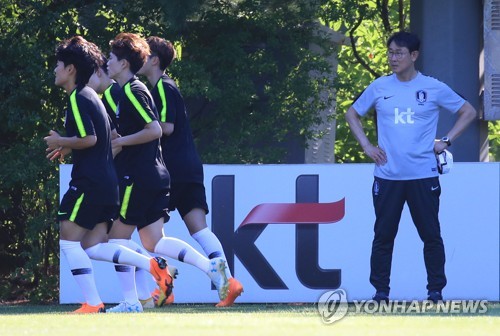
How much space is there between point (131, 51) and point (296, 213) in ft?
8.22

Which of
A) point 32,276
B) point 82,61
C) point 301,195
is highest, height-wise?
point 82,61

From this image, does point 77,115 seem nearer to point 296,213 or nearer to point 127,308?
point 127,308

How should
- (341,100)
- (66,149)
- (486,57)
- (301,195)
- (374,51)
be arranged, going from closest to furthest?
(66,149)
(301,195)
(486,57)
(341,100)
(374,51)

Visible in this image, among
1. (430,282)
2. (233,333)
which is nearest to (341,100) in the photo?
(430,282)

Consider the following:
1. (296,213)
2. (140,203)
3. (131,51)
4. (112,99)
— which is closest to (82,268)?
(140,203)

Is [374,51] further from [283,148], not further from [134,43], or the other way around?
[134,43]

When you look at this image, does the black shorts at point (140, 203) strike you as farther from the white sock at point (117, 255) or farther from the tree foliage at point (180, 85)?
the tree foliage at point (180, 85)

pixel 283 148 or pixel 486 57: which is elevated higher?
pixel 486 57

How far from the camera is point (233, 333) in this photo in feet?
22.9

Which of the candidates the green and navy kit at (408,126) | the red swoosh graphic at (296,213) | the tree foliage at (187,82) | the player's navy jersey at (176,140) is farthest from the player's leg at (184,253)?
the tree foliage at (187,82)

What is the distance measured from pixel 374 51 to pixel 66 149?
10069 mm

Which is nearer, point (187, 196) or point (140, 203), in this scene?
point (140, 203)

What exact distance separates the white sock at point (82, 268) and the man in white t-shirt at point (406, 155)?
7.28ft

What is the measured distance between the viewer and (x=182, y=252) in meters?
9.85
